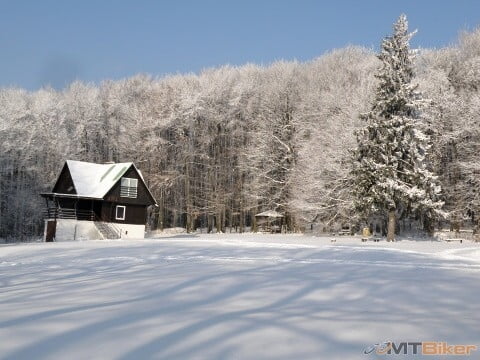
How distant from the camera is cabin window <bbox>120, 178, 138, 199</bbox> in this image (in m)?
48.4

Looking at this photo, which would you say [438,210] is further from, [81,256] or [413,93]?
[81,256]

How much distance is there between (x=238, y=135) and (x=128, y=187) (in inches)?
626

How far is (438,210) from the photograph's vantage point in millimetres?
36281

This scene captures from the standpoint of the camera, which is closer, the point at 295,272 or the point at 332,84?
the point at 295,272

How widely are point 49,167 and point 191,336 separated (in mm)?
57441

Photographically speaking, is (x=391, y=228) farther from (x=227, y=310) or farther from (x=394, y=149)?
(x=227, y=310)

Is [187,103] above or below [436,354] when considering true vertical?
above

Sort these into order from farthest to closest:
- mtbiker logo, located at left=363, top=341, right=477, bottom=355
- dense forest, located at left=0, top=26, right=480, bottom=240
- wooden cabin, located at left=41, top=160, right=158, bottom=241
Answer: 1. dense forest, located at left=0, top=26, right=480, bottom=240
2. wooden cabin, located at left=41, top=160, right=158, bottom=241
3. mtbiker logo, located at left=363, top=341, right=477, bottom=355

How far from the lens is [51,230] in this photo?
142 feet

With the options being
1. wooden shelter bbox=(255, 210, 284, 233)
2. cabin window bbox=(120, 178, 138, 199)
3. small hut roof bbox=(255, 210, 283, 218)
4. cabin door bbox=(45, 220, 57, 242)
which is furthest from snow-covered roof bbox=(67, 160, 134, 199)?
wooden shelter bbox=(255, 210, 284, 233)

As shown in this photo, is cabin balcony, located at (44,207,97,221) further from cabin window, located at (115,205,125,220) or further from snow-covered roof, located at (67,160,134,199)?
cabin window, located at (115,205,125,220)

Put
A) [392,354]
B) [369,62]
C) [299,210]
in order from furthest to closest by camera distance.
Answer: [369,62]
[299,210]
[392,354]

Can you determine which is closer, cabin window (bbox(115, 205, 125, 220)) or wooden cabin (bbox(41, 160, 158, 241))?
wooden cabin (bbox(41, 160, 158, 241))

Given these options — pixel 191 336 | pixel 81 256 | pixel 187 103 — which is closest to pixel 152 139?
pixel 187 103
